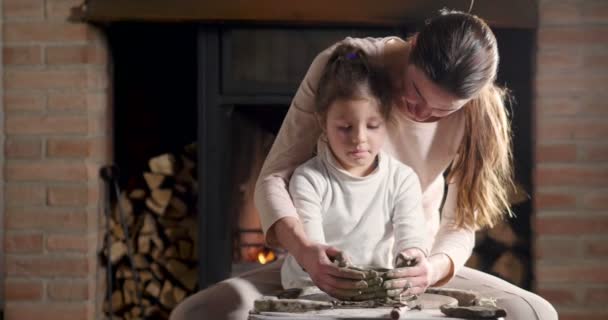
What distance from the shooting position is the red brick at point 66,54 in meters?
1.88

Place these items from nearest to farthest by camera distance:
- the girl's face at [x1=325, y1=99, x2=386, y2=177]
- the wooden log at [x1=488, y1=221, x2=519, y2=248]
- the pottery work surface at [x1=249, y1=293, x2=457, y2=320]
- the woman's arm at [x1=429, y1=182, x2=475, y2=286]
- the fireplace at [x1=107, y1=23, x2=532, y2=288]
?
1. the pottery work surface at [x1=249, y1=293, x2=457, y2=320]
2. the girl's face at [x1=325, y1=99, x2=386, y2=177]
3. the woman's arm at [x1=429, y1=182, x2=475, y2=286]
4. the fireplace at [x1=107, y1=23, x2=532, y2=288]
5. the wooden log at [x1=488, y1=221, x2=519, y2=248]

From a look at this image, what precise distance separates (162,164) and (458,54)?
43.5 inches

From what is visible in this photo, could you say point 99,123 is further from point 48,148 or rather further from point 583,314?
point 583,314

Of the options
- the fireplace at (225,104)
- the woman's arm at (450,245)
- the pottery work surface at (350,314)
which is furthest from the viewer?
the fireplace at (225,104)

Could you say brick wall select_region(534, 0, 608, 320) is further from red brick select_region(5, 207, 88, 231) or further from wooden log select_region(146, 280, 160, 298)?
red brick select_region(5, 207, 88, 231)

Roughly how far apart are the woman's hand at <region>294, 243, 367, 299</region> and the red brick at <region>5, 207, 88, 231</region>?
978mm

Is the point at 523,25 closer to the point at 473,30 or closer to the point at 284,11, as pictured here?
the point at 284,11

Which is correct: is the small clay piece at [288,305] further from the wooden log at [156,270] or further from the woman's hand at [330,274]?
the wooden log at [156,270]

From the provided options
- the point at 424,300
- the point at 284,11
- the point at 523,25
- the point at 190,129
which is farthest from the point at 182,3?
the point at 424,300

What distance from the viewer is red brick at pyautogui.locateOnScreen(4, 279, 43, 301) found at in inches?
74.6

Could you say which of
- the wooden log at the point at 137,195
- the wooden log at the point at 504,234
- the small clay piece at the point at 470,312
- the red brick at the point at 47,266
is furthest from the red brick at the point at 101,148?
the small clay piece at the point at 470,312

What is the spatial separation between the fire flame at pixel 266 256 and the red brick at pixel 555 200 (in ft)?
1.93

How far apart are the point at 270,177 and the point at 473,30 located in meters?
0.33

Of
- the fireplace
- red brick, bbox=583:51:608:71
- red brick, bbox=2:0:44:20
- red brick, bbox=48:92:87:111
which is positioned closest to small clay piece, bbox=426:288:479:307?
the fireplace
